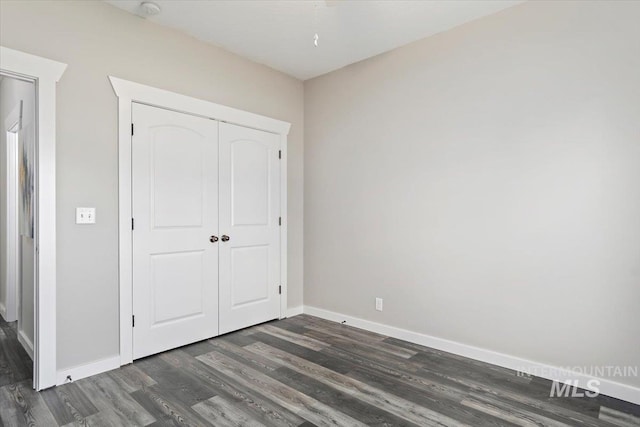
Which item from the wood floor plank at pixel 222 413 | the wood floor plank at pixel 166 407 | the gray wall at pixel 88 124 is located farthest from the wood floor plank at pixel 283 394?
the gray wall at pixel 88 124

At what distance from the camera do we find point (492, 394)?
94.5 inches

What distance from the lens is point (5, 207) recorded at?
4.12m

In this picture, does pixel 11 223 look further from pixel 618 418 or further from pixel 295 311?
pixel 618 418

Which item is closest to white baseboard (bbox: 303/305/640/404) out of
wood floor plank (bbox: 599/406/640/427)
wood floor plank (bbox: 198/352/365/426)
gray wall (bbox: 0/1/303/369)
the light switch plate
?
wood floor plank (bbox: 599/406/640/427)

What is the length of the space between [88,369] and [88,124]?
178cm

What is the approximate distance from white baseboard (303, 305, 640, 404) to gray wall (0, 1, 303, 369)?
2.27 m

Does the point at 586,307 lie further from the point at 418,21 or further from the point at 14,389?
the point at 14,389

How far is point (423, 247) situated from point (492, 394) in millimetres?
1289

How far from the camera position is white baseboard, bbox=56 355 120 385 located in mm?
2525

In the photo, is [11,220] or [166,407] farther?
[11,220]

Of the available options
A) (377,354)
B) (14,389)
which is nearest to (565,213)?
(377,354)

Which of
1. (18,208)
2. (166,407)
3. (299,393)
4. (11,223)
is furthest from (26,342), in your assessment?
(299,393)

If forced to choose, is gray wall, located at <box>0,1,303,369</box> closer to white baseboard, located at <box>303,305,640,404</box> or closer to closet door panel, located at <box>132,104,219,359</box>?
closet door panel, located at <box>132,104,219,359</box>

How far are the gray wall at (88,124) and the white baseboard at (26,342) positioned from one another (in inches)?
28.1
